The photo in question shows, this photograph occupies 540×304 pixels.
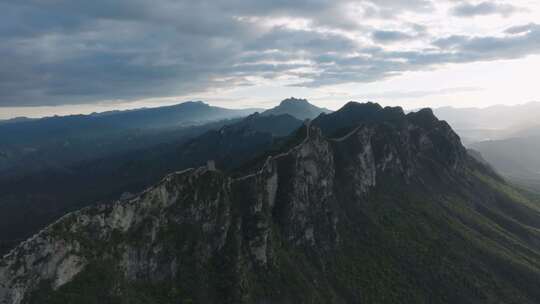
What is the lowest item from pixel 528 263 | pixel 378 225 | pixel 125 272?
pixel 528 263

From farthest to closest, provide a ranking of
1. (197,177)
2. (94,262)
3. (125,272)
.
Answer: (197,177)
(125,272)
(94,262)

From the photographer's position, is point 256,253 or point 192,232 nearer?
point 192,232

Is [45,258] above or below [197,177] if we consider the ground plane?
below

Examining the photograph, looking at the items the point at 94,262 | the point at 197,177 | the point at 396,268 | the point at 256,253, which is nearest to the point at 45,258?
the point at 94,262

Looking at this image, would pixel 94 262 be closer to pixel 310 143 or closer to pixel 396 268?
pixel 310 143

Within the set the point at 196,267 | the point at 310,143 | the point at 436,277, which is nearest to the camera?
the point at 196,267

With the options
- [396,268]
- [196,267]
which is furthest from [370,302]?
[196,267]
